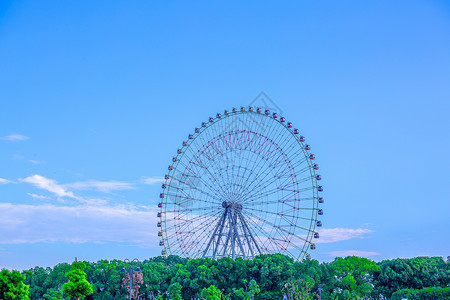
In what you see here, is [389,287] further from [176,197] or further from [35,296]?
[35,296]

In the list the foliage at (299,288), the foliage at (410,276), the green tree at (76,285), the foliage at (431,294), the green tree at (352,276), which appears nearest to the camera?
the green tree at (76,285)

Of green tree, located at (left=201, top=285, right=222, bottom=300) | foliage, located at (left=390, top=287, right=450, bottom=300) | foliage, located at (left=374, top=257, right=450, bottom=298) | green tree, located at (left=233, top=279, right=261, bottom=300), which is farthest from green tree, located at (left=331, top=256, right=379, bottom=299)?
green tree, located at (left=201, top=285, right=222, bottom=300)

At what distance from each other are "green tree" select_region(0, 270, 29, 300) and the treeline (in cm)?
1911

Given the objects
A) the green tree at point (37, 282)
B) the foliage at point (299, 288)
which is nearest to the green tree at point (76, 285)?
the foliage at point (299, 288)

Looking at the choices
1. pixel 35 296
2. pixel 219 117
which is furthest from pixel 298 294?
pixel 35 296

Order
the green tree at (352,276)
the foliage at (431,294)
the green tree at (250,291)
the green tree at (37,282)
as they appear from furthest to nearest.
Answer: the green tree at (37,282) < the green tree at (352,276) < the green tree at (250,291) < the foliage at (431,294)

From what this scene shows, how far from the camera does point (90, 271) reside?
230 ft

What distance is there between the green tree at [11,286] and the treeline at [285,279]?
19.1 metres

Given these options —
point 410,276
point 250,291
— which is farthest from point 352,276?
point 250,291

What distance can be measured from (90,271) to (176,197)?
20654 mm

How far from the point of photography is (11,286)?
39.9 metres

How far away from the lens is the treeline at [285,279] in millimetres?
57375

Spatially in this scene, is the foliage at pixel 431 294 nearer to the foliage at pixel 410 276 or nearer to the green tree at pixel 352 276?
the green tree at pixel 352 276

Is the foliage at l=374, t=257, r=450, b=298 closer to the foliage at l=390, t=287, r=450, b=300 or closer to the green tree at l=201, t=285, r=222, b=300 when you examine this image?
the foliage at l=390, t=287, r=450, b=300
